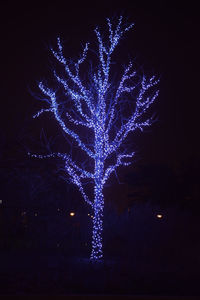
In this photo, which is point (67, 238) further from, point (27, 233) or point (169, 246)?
point (169, 246)

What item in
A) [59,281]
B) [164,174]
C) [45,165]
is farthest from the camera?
[164,174]

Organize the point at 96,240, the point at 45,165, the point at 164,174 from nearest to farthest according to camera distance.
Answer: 1. the point at 96,240
2. the point at 45,165
3. the point at 164,174

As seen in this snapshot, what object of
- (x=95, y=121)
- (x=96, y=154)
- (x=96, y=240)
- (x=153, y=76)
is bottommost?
(x=96, y=240)

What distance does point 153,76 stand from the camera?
13055 millimetres

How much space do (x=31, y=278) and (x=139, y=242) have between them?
26.6 ft

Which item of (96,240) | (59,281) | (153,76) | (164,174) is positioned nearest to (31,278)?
(59,281)

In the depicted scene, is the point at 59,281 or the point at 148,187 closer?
the point at 59,281

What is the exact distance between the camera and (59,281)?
8.67 meters

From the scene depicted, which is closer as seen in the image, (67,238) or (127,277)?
(127,277)

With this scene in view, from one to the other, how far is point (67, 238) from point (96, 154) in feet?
16.5

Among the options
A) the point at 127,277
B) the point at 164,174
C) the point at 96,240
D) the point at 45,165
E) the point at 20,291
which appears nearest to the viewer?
the point at 20,291

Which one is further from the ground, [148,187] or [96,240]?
Result: [148,187]

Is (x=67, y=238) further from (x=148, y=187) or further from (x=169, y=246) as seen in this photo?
(x=148, y=187)

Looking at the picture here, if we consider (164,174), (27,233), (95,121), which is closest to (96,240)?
(95,121)
